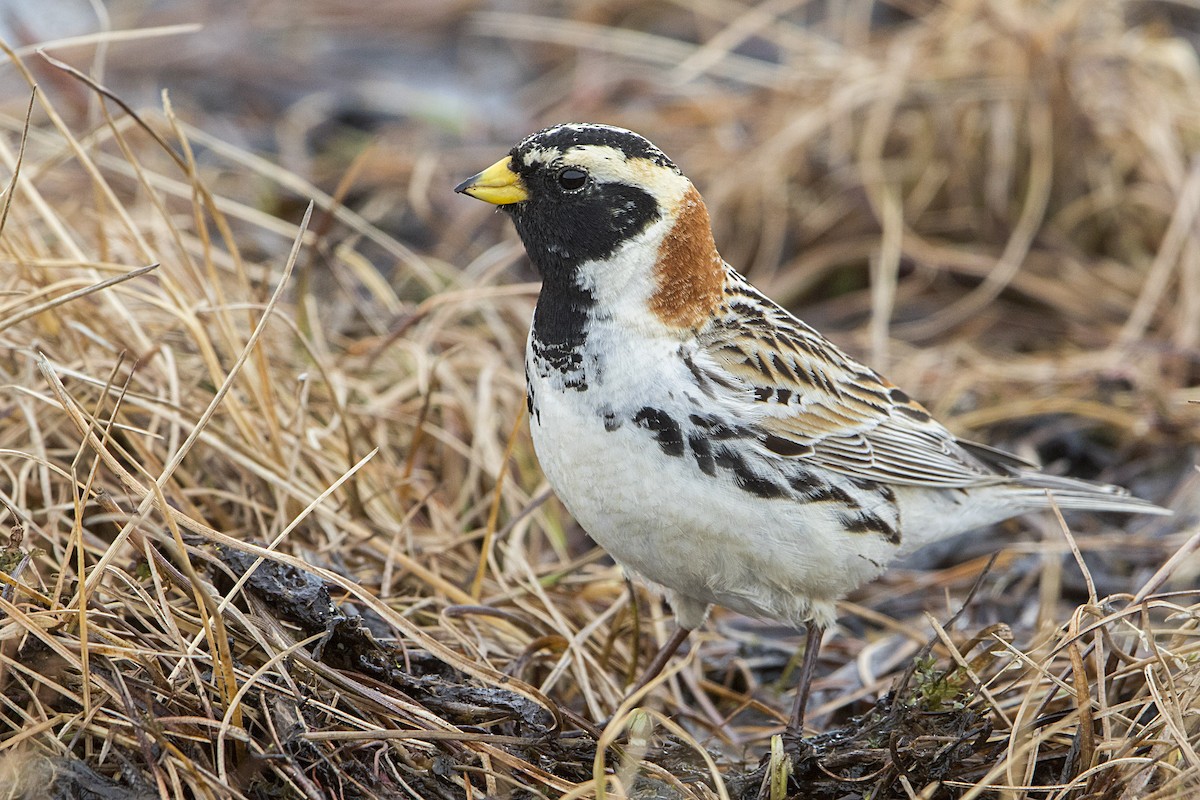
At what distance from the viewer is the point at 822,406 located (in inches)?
163

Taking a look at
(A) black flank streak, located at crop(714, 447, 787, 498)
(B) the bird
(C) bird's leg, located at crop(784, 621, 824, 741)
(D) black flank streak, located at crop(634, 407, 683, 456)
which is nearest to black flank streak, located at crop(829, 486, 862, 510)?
(B) the bird

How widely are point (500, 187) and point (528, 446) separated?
1.75 meters

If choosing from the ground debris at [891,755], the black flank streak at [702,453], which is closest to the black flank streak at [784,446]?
the black flank streak at [702,453]

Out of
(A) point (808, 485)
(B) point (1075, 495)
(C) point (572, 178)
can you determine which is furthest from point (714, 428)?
(B) point (1075, 495)

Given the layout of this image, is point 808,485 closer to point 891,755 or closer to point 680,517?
point 680,517

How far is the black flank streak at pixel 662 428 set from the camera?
363cm

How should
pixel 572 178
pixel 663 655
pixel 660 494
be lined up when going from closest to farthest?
pixel 660 494 → pixel 572 178 → pixel 663 655

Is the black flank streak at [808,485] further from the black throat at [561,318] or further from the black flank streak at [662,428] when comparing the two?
the black throat at [561,318]

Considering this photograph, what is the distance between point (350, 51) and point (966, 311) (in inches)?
203

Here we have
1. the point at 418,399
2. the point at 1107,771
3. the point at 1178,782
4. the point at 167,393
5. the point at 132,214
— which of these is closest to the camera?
the point at 1178,782

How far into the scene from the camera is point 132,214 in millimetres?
6211

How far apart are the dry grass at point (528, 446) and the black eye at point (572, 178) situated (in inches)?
34.1

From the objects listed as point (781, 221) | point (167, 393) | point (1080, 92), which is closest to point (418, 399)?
point (167, 393)

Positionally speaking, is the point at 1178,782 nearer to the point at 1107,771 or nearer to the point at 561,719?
the point at 1107,771
